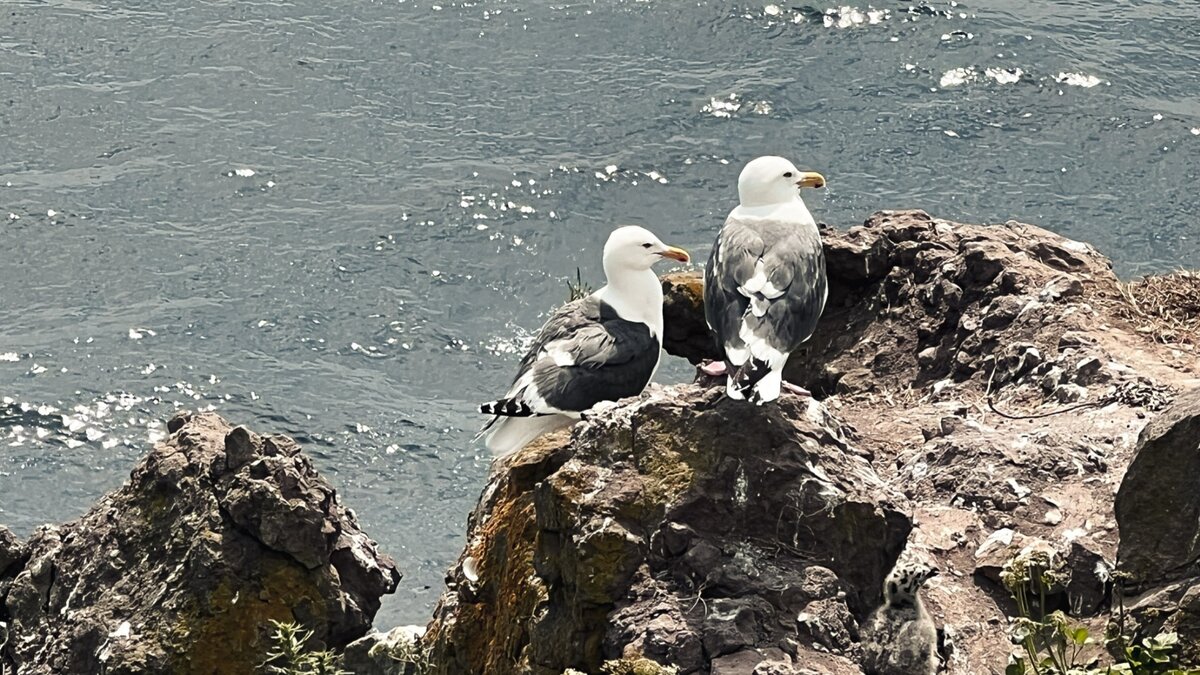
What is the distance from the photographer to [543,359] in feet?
27.1

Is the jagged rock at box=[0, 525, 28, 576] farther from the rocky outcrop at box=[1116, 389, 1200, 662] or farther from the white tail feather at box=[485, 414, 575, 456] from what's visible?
the rocky outcrop at box=[1116, 389, 1200, 662]

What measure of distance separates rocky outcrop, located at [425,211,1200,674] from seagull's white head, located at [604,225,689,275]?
112 cm

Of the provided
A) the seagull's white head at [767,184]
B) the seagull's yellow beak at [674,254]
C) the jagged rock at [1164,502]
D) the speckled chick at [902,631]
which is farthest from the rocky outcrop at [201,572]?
the jagged rock at [1164,502]

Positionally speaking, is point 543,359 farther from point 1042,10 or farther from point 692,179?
point 1042,10

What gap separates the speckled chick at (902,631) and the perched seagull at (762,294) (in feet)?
2.54

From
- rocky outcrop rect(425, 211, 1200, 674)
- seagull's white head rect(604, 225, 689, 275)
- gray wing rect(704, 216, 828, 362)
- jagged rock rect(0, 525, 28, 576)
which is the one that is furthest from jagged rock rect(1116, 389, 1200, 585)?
jagged rock rect(0, 525, 28, 576)

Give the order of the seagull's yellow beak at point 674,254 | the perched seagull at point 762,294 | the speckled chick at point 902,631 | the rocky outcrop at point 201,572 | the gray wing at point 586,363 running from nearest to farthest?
the speckled chick at point 902,631
the perched seagull at point 762,294
the gray wing at point 586,363
the rocky outcrop at point 201,572
the seagull's yellow beak at point 674,254

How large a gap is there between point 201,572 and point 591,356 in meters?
2.04

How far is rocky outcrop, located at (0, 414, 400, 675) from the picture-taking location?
852 centimetres

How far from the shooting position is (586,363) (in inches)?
322

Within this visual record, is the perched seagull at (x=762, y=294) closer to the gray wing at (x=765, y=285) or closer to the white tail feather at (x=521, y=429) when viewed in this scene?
the gray wing at (x=765, y=285)

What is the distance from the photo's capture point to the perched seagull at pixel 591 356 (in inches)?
316

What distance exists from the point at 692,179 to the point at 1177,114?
15.3 ft

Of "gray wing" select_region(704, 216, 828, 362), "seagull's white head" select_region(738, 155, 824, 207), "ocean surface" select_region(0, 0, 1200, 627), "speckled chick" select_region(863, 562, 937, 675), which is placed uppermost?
"gray wing" select_region(704, 216, 828, 362)
